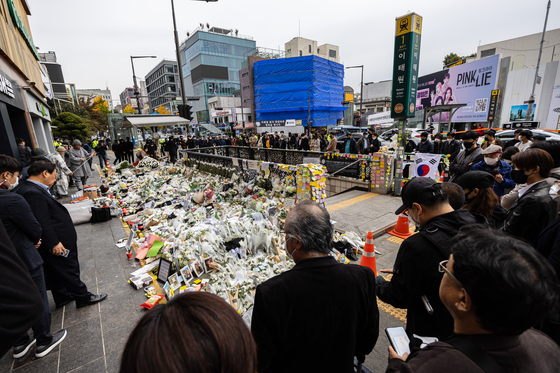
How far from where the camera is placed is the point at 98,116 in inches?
1779

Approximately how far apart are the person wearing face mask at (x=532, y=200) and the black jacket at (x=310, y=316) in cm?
217

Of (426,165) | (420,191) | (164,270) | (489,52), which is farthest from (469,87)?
(164,270)

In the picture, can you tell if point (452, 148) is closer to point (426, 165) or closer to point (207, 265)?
point (426, 165)

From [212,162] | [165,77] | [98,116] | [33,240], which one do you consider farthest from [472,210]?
[165,77]

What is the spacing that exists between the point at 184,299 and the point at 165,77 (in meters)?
104

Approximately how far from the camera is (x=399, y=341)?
64.1 inches

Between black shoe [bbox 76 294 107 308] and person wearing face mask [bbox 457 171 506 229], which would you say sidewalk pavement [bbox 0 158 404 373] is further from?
person wearing face mask [bbox 457 171 506 229]

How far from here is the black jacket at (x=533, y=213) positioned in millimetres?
2395

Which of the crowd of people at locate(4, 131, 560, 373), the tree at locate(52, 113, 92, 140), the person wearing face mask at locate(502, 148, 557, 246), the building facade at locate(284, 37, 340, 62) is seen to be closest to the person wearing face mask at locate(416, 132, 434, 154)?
the crowd of people at locate(4, 131, 560, 373)

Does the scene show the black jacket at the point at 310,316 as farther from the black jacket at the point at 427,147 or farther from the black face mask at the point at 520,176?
the black jacket at the point at 427,147

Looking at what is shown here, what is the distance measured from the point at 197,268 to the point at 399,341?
3.02 m

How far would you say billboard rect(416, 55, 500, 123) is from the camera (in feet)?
70.5

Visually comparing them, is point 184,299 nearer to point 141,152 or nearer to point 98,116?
point 141,152

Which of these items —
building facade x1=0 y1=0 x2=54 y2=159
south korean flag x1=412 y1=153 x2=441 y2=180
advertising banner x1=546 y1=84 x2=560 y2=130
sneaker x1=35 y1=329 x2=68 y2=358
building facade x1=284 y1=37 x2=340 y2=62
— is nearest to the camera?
sneaker x1=35 y1=329 x2=68 y2=358
